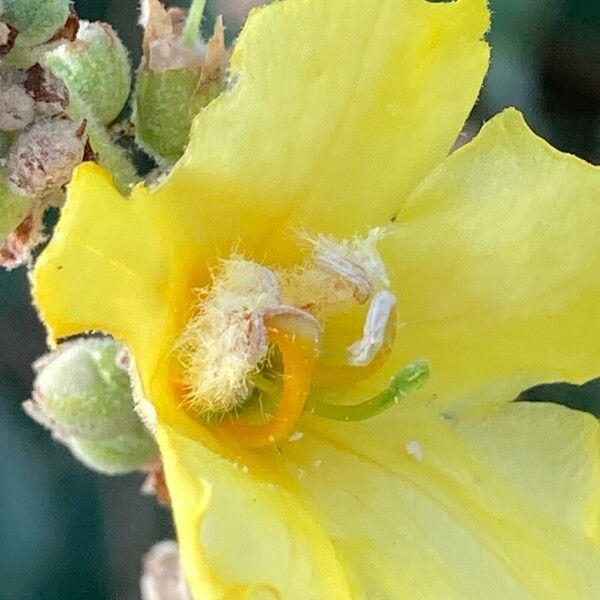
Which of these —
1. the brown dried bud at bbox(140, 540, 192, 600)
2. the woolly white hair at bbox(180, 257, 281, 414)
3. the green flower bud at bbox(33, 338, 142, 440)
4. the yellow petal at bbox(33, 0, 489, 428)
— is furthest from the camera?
the brown dried bud at bbox(140, 540, 192, 600)

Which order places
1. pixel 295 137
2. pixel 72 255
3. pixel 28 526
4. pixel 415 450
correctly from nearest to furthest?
1. pixel 72 255
2. pixel 295 137
3. pixel 415 450
4. pixel 28 526

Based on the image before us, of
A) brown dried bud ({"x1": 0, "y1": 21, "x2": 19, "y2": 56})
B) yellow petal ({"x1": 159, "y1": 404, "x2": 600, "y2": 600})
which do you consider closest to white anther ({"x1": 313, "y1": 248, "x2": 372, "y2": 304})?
yellow petal ({"x1": 159, "y1": 404, "x2": 600, "y2": 600})

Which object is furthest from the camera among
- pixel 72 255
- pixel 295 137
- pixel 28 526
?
pixel 28 526

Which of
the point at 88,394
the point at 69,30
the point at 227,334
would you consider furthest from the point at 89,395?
the point at 69,30

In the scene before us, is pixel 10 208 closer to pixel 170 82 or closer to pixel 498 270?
pixel 170 82

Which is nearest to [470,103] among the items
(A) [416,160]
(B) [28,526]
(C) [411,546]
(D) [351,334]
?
(A) [416,160]

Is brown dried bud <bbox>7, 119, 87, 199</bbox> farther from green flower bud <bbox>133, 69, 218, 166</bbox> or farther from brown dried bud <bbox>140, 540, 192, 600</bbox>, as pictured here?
brown dried bud <bbox>140, 540, 192, 600</bbox>

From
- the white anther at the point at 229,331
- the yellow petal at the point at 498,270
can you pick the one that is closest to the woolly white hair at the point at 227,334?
the white anther at the point at 229,331

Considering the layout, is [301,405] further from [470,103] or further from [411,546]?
[470,103]
